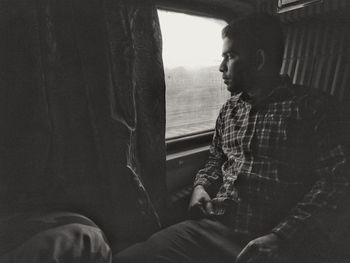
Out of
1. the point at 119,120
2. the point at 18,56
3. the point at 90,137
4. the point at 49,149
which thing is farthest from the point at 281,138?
the point at 18,56

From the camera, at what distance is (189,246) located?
4.21 feet

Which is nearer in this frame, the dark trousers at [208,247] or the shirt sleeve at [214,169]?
the dark trousers at [208,247]

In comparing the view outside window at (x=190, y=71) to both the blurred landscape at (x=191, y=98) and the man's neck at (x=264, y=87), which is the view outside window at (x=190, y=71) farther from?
the man's neck at (x=264, y=87)

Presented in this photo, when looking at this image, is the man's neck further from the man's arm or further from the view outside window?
the view outside window

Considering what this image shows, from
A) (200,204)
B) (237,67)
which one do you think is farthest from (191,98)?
(200,204)

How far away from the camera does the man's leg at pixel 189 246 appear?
1.19 metres

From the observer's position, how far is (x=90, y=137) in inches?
44.4

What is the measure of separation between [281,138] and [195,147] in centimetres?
76

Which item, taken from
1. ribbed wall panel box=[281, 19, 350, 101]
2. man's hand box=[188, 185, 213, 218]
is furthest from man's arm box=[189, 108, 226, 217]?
ribbed wall panel box=[281, 19, 350, 101]

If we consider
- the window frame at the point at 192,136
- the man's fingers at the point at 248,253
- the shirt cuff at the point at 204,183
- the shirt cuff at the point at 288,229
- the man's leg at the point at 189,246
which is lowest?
the man's leg at the point at 189,246

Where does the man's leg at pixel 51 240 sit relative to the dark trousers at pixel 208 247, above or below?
above

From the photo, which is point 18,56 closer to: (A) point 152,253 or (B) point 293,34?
(A) point 152,253

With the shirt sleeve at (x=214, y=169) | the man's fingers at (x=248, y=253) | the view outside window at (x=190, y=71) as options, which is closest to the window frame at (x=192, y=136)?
the view outside window at (x=190, y=71)

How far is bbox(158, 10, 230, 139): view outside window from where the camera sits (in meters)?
1.69
